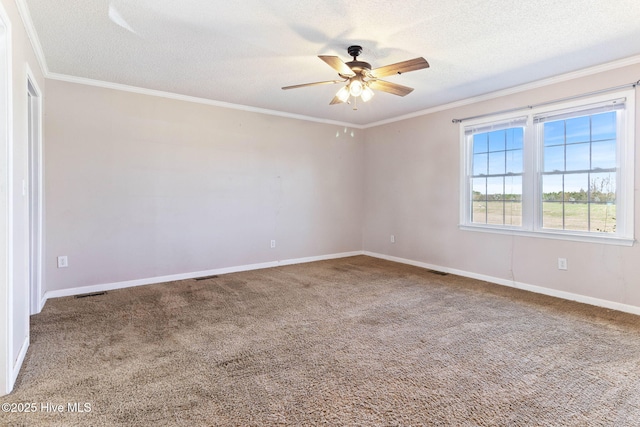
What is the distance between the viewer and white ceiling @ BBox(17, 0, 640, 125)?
2.44 m

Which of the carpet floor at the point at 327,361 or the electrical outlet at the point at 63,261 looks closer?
the carpet floor at the point at 327,361

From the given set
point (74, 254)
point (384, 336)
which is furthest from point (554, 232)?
point (74, 254)

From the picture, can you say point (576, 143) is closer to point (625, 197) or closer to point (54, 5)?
point (625, 197)

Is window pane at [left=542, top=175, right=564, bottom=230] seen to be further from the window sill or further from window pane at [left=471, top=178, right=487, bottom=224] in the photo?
window pane at [left=471, top=178, right=487, bottom=224]

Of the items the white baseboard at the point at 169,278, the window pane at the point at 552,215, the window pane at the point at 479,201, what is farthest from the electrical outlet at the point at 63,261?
the window pane at the point at 552,215

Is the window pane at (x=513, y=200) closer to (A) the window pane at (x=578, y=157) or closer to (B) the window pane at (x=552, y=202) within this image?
(B) the window pane at (x=552, y=202)

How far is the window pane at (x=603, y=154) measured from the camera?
3.49 meters

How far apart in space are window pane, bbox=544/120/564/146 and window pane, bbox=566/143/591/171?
15 centimetres

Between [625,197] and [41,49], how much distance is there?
5.87 metres

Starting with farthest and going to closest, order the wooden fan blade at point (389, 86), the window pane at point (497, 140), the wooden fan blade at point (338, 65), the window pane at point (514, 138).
Result: the window pane at point (497, 140) → the window pane at point (514, 138) → the wooden fan blade at point (389, 86) → the wooden fan blade at point (338, 65)

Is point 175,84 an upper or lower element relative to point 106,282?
upper

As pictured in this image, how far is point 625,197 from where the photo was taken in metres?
3.39

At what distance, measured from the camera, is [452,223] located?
4.98 meters

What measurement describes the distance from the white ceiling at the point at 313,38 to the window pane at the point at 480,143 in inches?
28.9
